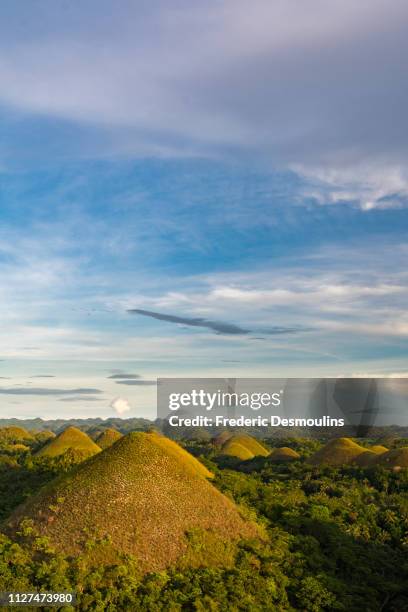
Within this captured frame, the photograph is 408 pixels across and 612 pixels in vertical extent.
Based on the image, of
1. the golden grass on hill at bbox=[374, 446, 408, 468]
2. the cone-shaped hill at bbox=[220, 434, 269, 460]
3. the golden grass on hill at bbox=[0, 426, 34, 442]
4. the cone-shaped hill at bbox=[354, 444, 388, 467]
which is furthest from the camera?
the golden grass on hill at bbox=[0, 426, 34, 442]

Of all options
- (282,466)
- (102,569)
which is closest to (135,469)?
(102,569)

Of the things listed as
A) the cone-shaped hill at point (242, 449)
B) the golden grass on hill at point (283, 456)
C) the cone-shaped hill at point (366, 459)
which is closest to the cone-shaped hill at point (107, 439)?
the cone-shaped hill at point (242, 449)

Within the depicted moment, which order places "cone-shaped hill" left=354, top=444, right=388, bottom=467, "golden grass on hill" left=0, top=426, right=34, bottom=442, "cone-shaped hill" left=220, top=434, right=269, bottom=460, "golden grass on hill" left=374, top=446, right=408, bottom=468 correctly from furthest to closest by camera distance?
"golden grass on hill" left=0, top=426, right=34, bottom=442 < "cone-shaped hill" left=220, top=434, right=269, bottom=460 < "cone-shaped hill" left=354, top=444, right=388, bottom=467 < "golden grass on hill" left=374, top=446, right=408, bottom=468

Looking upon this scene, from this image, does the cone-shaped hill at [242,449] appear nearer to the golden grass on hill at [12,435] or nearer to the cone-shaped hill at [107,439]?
the cone-shaped hill at [107,439]

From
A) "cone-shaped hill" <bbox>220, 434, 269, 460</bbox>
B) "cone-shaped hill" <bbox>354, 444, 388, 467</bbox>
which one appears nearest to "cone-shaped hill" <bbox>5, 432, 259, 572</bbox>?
"cone-shaped hill" <bbox>354, 444, 388, 467</bbox>

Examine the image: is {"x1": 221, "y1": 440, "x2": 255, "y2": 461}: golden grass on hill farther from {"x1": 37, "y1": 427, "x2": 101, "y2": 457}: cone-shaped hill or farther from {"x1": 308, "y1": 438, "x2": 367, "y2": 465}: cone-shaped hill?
{"x1": 37, "y1": 427, "x2": 101, "y2": 457}: cone-shaped hill

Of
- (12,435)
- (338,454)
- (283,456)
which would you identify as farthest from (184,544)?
(12,435)

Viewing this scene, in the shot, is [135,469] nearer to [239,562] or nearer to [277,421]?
[239,562]
